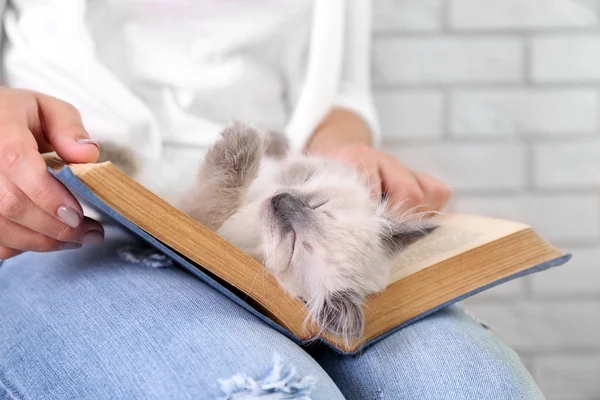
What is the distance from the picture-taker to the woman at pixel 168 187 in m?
0.61

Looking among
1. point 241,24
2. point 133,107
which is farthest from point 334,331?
point 241,24

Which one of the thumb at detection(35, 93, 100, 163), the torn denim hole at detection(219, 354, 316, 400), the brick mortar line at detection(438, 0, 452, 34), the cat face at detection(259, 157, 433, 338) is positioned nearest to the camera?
the torn denim hole at detection(219, 354, 316, 400)

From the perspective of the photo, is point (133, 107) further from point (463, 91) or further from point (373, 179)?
point (463, 91)

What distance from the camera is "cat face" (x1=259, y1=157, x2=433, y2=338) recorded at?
2.56 ft

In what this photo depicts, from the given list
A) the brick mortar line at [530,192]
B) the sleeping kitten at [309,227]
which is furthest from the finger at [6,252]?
the brick mortar line at [530,192]

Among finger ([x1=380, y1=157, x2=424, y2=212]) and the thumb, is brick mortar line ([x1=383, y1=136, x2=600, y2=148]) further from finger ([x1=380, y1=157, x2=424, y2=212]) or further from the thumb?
the thumb

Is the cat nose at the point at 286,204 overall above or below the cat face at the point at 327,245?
above

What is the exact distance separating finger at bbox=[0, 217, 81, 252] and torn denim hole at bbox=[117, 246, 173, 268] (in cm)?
10

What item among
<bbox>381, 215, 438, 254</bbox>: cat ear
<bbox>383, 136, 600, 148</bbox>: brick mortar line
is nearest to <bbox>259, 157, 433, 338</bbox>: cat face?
<bbox>381, 215, 438, 254</bbox>: cat ear

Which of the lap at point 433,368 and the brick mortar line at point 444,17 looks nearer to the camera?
the lap at point 433,368

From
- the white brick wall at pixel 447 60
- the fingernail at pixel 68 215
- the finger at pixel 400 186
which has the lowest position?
the finger at pixel 400 186

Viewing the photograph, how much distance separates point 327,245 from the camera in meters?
0.81

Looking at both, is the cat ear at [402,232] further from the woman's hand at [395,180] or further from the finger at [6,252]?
the finger at [6,252]

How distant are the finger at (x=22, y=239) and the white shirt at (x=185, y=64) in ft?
1.13
